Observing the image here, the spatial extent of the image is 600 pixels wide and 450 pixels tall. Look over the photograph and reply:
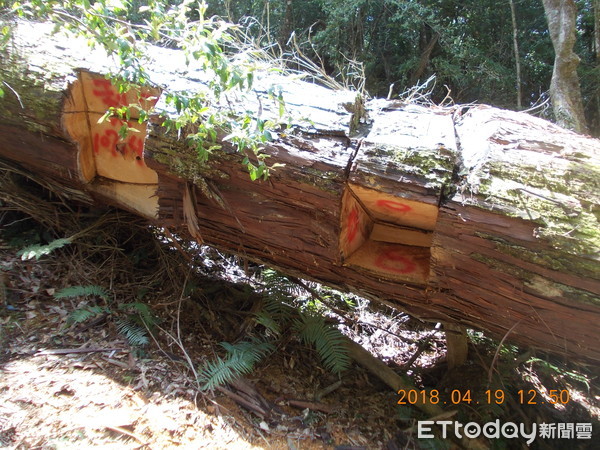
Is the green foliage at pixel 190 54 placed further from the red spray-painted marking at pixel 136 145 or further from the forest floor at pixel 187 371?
the forest floor at pixel 187 371

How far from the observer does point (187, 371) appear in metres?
2.61

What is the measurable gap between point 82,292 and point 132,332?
0.47 metres

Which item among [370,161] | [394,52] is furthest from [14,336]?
[394,52]

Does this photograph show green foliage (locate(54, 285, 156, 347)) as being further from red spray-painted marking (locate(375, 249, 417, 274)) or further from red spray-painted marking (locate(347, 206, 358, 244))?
red spray-painted marking (locate(375, 249, 417, 274))

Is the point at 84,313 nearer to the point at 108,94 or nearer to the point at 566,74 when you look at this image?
the point at 108,94

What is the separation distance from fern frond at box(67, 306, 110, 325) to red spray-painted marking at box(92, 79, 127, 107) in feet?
4.41

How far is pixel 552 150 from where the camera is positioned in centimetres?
212

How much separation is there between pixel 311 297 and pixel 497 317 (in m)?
1.62

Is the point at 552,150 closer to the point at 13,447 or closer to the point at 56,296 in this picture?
the point at 13,447

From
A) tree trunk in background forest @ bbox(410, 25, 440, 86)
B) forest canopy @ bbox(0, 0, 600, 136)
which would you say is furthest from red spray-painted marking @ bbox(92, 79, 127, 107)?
tree trunk in background forest @ bbox(410, 25, 440, 86)

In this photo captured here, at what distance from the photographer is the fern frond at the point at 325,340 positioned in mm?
2938

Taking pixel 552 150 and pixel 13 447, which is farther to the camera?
pixel 552 150

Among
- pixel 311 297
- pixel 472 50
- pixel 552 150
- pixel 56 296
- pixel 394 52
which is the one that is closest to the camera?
pixel 552 150

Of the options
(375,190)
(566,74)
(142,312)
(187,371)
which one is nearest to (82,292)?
(142,312)
